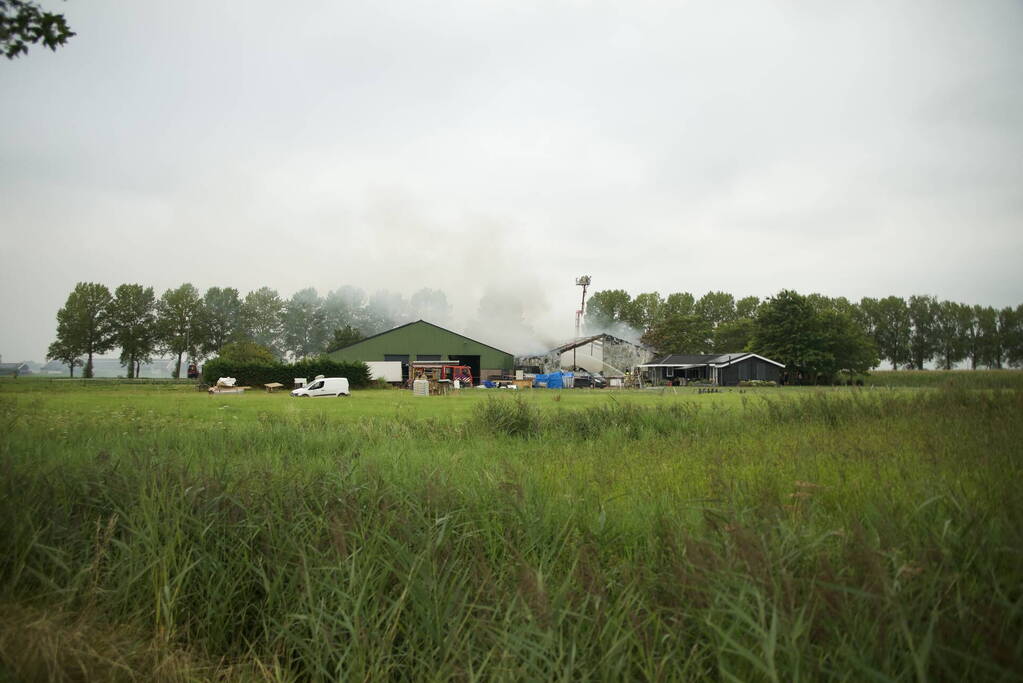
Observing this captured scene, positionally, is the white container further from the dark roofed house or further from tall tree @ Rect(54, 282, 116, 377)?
the dark roofed house

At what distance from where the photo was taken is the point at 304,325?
357ft

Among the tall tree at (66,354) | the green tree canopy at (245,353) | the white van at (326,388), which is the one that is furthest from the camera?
the green tree canopy at (245,353)

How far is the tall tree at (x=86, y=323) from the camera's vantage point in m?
13.8

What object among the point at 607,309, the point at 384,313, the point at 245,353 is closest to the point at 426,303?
the point at 384,313

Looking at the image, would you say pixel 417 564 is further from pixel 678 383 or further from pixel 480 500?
pixel 678 383

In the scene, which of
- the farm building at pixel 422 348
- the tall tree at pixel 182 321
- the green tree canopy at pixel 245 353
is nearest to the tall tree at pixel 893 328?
the farm building at pixel 422 348

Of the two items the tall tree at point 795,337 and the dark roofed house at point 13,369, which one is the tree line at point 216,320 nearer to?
the dark roofed house at point 13,369

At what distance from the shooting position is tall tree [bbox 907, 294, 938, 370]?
212ft

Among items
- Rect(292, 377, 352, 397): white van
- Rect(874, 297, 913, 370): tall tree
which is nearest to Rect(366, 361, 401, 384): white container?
Rect(292, 377, 352, 397): white van

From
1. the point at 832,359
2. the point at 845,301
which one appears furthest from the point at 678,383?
the point at 845,301

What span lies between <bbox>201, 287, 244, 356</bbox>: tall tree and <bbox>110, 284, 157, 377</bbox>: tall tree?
51467 mm

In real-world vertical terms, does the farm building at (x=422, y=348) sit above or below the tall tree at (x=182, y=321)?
below

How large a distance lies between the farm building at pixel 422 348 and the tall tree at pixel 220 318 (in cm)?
3671

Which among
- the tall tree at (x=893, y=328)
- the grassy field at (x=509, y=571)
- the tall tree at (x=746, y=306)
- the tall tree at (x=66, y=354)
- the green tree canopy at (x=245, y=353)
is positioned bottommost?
the grassy field at (x=509, y=571)
